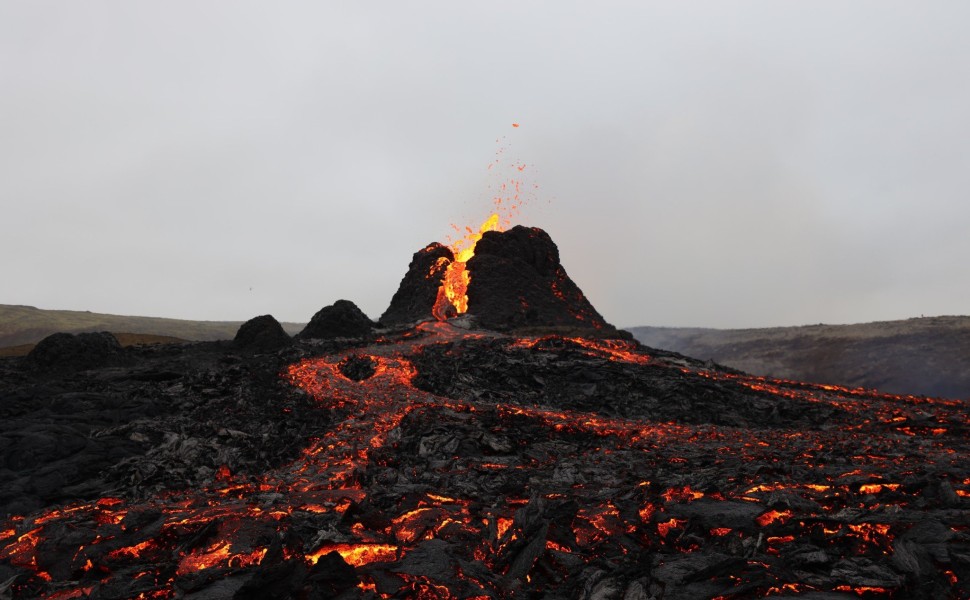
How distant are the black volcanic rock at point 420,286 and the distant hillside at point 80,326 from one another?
76.8 metres

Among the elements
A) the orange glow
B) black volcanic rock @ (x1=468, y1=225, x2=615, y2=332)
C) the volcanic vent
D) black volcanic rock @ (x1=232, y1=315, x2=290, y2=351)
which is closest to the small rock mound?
black volcanic rock @ (x1=232, y1=315, x2=290, y2=351)

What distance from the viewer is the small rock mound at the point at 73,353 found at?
103 ft

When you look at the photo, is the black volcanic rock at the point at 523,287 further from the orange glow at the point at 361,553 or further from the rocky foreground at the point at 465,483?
the orange glow at the point at 361,553

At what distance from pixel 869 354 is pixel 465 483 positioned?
7473 centimetres

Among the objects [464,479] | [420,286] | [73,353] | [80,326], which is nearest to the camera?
[464,479]

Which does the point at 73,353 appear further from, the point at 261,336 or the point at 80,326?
the point at 80,326

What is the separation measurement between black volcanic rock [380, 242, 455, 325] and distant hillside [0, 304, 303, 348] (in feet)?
252

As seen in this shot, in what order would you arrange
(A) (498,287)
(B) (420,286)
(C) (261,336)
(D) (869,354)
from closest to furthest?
(C) (261,336) → (A) (498,287) → (B) (420,286) → (D) (869,354)

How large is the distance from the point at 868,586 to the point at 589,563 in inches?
159

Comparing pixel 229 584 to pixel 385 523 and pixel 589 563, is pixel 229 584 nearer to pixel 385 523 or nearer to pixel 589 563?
pixel 385 523

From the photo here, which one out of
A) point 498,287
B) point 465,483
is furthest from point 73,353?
point 498,287

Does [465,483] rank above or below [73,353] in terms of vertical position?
below

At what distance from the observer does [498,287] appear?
2179 inches

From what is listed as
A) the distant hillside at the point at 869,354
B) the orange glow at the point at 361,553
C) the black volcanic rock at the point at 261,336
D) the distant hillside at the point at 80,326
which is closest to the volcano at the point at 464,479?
the orange glow at the point at 361,553
